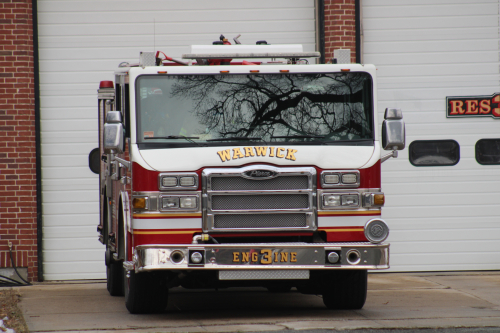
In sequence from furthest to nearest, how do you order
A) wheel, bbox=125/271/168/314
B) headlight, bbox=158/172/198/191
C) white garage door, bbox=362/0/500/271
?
white garage door, bbox=362/0/500/271 → wheel, bbox=125/271/168/314 → headlight, bbox=158/172/198/191

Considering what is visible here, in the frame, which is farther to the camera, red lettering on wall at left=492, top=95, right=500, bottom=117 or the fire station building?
red lettering on wall at left=492, top=95, right=500, bottom=117

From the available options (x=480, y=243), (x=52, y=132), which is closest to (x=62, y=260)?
(x=52, y=132)

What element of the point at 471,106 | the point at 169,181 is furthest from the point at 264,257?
the point at 471,106

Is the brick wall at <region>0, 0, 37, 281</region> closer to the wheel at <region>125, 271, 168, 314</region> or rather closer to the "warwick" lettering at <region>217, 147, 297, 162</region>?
the wheel at <region>125, 271, 168, 314</region>

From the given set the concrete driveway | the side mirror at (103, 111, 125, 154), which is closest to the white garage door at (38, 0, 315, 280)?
the concrete driveway

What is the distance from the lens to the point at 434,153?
12008 mm

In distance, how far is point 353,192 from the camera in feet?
24.2

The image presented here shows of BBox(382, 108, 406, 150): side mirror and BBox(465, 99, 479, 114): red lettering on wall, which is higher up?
Answer: BBox(465, 99, 479, 114): red lettering on wall

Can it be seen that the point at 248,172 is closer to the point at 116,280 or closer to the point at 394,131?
the point at 394,131

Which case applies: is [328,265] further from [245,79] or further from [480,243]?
[480,243]

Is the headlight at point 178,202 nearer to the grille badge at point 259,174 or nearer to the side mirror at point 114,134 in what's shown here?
the grille badge at point 259,174

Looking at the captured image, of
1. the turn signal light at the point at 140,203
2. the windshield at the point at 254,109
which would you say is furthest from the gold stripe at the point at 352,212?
the turn signal light at the point at 140,203

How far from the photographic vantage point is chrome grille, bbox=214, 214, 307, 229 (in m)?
7.27

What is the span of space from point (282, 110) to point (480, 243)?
5.72 m
